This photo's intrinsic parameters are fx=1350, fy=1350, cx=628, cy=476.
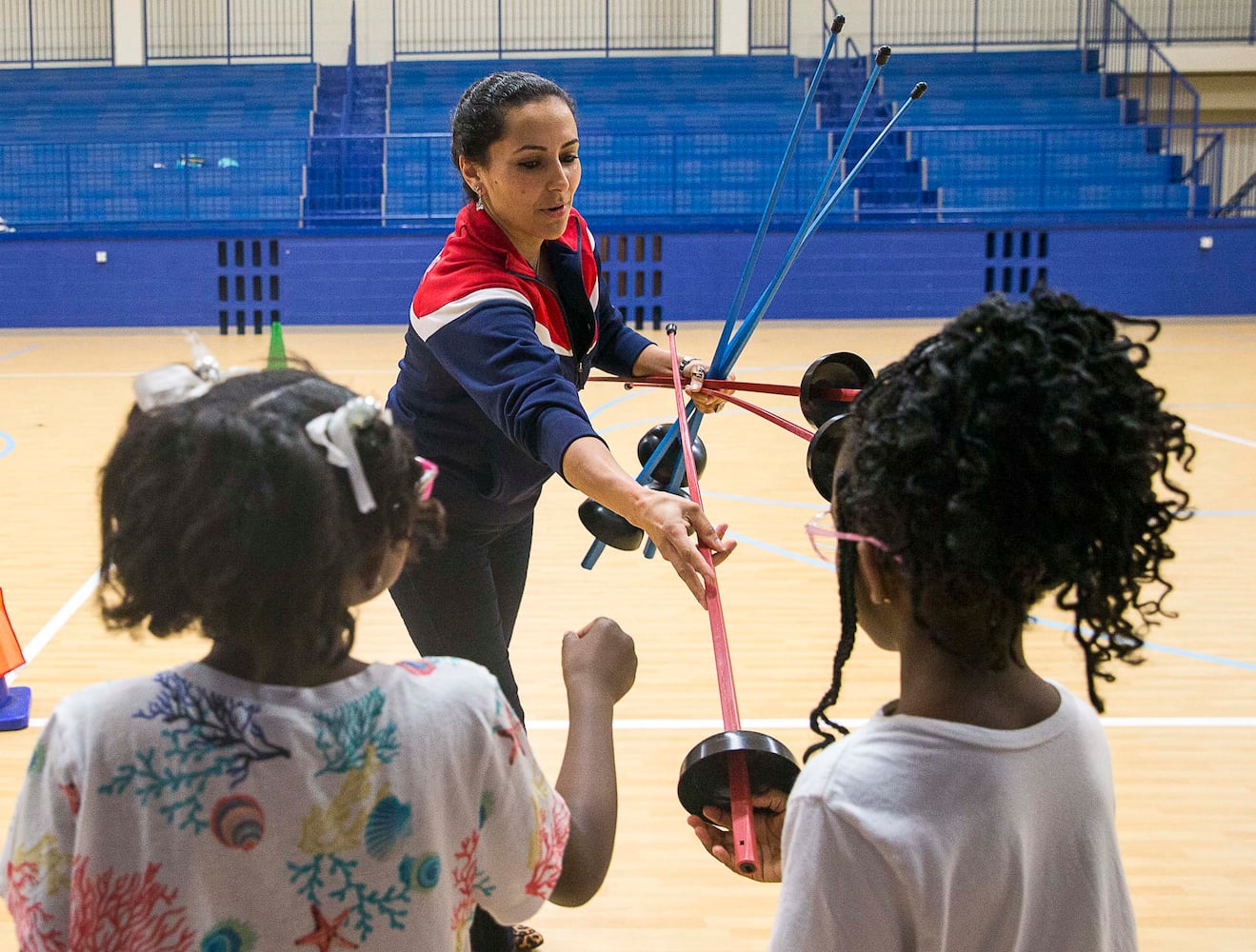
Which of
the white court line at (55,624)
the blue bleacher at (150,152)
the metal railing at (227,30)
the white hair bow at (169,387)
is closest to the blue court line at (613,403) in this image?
the white court line at (55,624)

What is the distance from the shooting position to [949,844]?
2.84 feet

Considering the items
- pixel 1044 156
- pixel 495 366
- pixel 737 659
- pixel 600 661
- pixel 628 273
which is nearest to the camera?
pixel 600 661

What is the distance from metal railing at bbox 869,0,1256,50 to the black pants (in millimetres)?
13811

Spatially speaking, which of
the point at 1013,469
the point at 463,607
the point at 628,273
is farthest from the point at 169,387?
the point at 628,273

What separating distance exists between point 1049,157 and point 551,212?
11110 millimetres

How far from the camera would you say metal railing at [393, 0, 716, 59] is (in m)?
14.7

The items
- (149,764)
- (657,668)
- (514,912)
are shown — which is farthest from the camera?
(657,668)

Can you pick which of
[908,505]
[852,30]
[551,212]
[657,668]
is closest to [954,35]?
[852,30]

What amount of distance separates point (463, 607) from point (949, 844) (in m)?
1.01

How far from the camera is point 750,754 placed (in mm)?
1188

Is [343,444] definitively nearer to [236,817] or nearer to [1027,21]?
[236,817]

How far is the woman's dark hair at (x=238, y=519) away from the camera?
872mm

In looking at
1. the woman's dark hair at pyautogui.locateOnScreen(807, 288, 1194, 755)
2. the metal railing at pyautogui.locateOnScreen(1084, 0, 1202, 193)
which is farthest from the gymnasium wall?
the woman's dark hair at pyautogui.locateOnScreen(807, 288, 1194, 755)

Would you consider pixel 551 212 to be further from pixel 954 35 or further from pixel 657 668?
pixel 954 35
